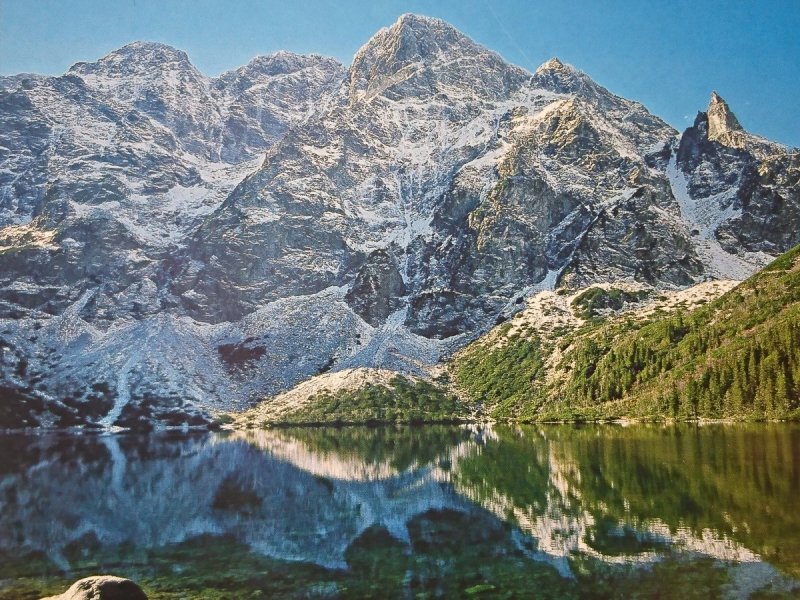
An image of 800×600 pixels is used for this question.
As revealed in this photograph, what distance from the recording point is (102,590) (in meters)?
31.3

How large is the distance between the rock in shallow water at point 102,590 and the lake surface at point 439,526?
8.53 meters

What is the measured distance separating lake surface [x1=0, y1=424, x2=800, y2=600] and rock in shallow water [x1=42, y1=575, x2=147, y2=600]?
28.0 ft

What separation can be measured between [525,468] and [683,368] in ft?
392

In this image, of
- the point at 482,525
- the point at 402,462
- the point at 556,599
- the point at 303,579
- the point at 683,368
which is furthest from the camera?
the point at 683,368

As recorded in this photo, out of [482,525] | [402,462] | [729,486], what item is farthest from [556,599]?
[402,462]

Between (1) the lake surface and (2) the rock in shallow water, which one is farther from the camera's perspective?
(1) the lake surface

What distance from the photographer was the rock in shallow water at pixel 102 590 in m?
31.0

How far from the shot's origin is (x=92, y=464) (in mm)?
127250

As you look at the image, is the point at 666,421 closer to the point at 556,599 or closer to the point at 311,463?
the point at 311,463

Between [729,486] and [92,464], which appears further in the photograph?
[92,464]

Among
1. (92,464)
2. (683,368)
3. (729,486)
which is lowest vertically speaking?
(92,464)

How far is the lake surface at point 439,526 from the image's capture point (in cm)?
3956

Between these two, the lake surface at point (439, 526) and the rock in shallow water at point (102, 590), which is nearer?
the rock in shallow water at point (102, 590)

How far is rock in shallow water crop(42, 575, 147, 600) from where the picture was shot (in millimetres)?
31016
